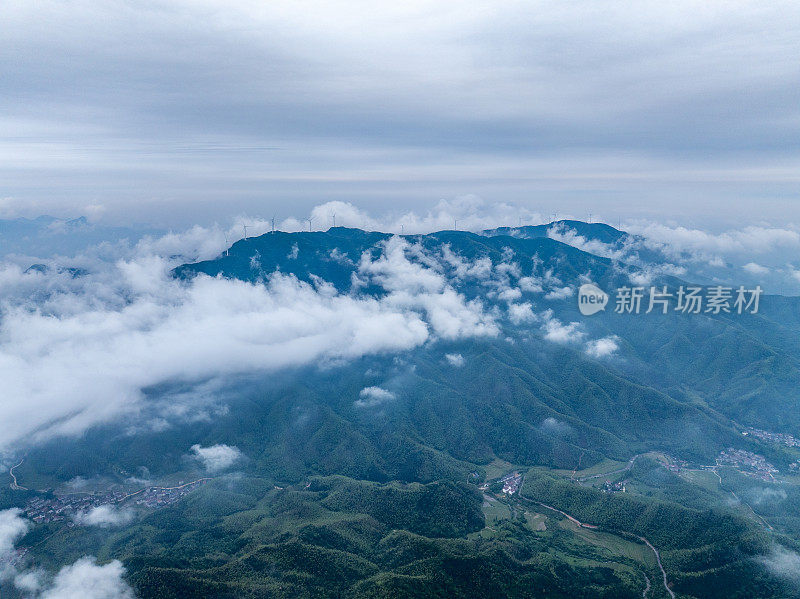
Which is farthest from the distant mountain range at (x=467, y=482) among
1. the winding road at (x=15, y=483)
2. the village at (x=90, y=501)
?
the village at (x=90, y=501)

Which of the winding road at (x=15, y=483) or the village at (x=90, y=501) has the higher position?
the village at (x=90, y=501)

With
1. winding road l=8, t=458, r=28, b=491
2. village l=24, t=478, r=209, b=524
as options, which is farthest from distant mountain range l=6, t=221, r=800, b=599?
village l=24, t=478, r=209, b=524

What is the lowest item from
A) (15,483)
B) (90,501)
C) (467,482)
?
(15,483)

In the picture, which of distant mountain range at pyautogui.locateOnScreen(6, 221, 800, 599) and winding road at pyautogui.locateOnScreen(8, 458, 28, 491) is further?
winding road at pyautogui.locateOnScreen(8, 458, 28, 491)

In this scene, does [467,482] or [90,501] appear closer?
[90,501]

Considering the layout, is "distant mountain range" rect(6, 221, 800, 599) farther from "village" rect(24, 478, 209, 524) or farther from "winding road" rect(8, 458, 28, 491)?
"village" rect(24, 478, 209, 524)

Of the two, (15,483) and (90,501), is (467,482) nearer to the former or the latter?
(90,501)

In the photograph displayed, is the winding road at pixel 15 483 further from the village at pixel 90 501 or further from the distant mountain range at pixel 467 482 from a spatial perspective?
the village at pixel 90 501

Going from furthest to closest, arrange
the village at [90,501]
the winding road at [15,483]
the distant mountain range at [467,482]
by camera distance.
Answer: the winding road at [15,483] < the village at [90,501] < the distant mountain range at [467,482]

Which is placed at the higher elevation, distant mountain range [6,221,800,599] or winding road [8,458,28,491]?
distant mountain range [6,221,800,599]

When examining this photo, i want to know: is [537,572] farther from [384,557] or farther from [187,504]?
[187,504]

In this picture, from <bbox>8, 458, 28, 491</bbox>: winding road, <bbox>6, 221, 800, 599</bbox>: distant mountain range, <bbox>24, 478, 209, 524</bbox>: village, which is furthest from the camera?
<bbox>8, 458, 28, 491</bbox>: winding road

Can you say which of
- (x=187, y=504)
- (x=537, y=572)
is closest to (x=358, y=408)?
(x=187, y=504)

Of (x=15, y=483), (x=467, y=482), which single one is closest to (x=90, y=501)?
(x=15, y=483)
